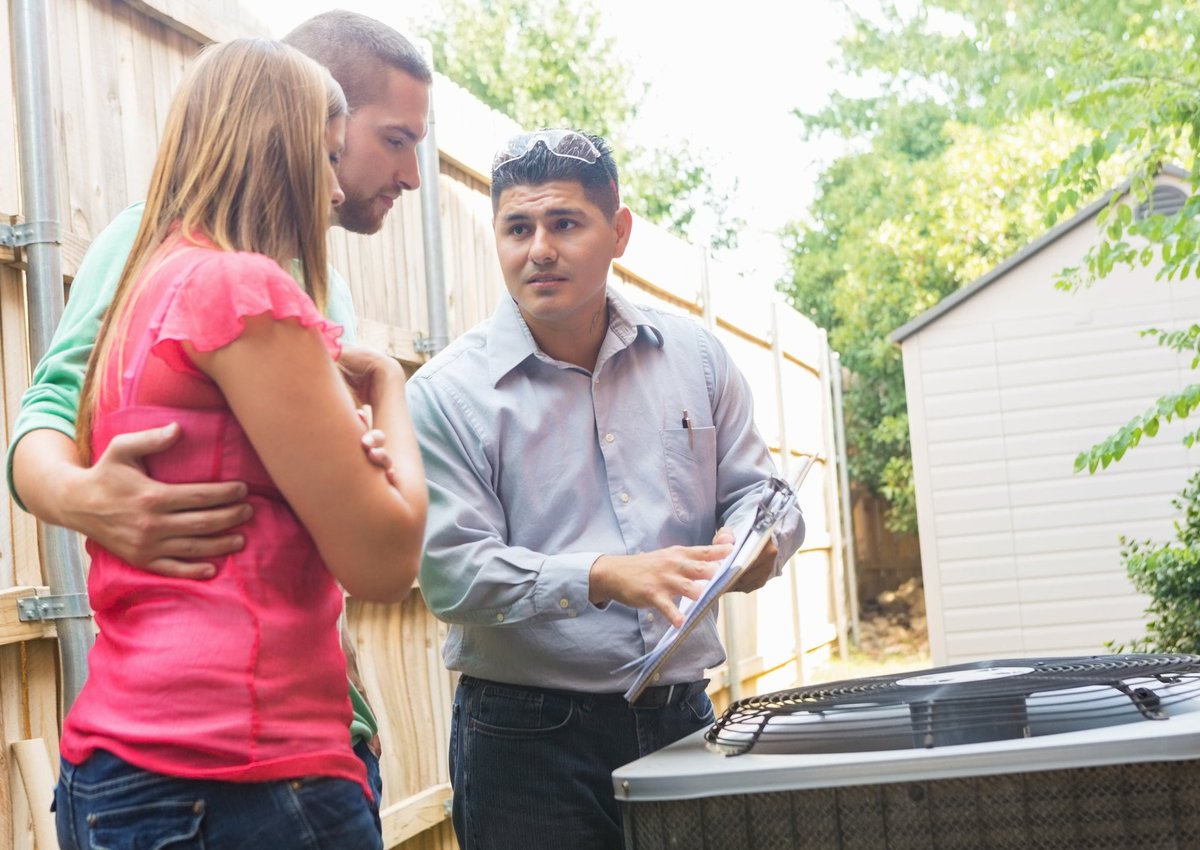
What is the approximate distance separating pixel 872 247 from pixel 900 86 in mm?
9660

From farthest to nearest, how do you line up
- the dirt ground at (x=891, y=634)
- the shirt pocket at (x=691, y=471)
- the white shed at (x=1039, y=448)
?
the dirt ground at (x=891, y=634) < the white shed at (x=1039, y=448) < the shirt pocket at (x=691, y=471)

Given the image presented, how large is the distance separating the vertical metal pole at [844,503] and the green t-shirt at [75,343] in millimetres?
12813

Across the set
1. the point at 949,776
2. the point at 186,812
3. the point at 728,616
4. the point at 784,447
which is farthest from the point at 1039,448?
the point at 186,812

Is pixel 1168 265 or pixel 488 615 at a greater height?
pixel 1168 265

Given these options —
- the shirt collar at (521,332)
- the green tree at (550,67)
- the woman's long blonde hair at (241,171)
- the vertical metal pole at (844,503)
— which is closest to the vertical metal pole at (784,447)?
the vertical metal pole at (844,503)

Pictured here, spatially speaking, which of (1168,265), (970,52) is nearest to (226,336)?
(1168,265)

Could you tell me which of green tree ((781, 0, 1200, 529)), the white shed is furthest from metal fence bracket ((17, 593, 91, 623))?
the white shed

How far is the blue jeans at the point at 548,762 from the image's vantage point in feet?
7.55

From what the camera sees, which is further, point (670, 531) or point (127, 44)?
point (127, 44)

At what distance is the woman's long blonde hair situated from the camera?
1.44 m

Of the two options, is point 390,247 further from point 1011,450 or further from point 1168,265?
point 1011,450

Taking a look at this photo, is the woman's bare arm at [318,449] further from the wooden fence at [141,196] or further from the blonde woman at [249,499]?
the wooden fence at [141,196]

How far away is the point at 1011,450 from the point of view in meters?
10.8

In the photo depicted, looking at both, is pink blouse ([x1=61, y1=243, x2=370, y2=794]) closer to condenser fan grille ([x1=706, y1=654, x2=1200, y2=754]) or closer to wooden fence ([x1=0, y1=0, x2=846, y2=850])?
condenser fan grille ([x1=706, y1=654, x2=1200, y2=754])
